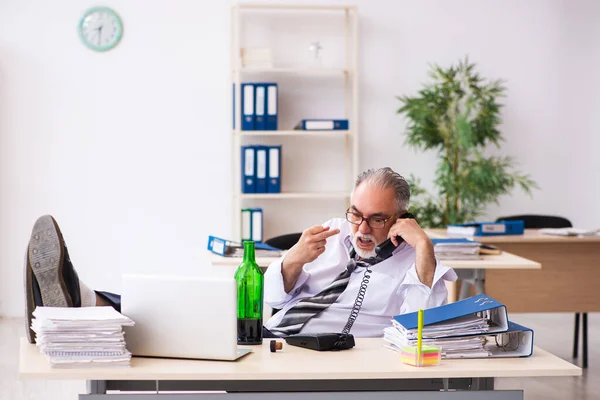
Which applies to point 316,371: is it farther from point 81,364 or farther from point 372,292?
point 372,292

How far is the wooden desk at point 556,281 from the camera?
4.58 metres

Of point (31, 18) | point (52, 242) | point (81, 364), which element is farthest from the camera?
point (31, 18)

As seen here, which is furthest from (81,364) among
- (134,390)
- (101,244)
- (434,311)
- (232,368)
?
(101,244)

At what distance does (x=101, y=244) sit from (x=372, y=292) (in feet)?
12.7

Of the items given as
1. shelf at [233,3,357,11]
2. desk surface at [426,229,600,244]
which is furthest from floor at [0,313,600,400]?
shelf at [233,3,357,11]

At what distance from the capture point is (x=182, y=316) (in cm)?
195

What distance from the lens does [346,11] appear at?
6.07m

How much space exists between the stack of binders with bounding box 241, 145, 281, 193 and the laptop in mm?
3853

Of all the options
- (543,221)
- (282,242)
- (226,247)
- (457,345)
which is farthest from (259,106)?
(457,345)

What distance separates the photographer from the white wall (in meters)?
6.03

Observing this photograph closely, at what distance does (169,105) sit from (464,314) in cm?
438

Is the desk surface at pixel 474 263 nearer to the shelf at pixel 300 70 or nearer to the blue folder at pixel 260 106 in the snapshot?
the blue folder at pixel 260 106

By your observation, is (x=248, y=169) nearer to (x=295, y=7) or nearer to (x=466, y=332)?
(x=295, y=7)

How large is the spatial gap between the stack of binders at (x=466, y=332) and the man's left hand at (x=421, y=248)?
36 centimetres
